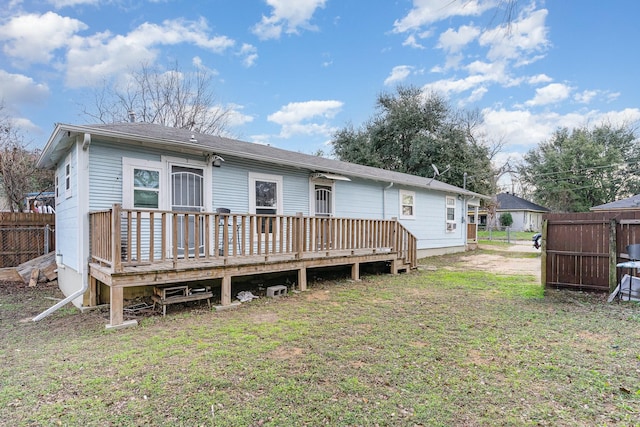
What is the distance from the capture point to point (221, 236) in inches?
283

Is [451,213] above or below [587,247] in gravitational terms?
above

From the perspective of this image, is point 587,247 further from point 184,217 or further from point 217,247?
point 184,217

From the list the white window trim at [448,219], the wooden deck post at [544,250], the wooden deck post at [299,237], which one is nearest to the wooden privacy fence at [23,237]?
the wooden deck post at [299,237]

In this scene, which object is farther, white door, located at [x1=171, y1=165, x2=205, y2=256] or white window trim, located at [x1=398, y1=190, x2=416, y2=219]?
white window trim, located at [x1=398, y1=190, x2=416, y2=219]

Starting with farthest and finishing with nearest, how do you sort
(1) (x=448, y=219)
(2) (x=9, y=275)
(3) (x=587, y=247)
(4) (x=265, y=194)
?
(1) (x=448, y=219) < (2) (x=9, y=275) < (4) (x=265, y=194) < (3) (x=587, y=247)

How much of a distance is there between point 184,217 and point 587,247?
7735mm

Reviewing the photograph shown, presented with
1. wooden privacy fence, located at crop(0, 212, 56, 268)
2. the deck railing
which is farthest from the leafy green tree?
wooden privacy fence, located at crop(0, 212, 56, 268)

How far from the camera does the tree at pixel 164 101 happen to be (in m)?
17.8

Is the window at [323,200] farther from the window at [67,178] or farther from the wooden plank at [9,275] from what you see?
the wooden plank at [9,275]

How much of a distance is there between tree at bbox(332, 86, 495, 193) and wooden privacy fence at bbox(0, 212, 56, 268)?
63.8 feet

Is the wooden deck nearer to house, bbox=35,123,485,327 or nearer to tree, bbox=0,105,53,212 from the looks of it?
house, bbox=35,123,485,327

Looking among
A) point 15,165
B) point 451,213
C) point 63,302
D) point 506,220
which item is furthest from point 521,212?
point 15,165

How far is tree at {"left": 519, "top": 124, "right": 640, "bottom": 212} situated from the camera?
31.7 meters

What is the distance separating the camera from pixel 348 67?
15602 millimetres
